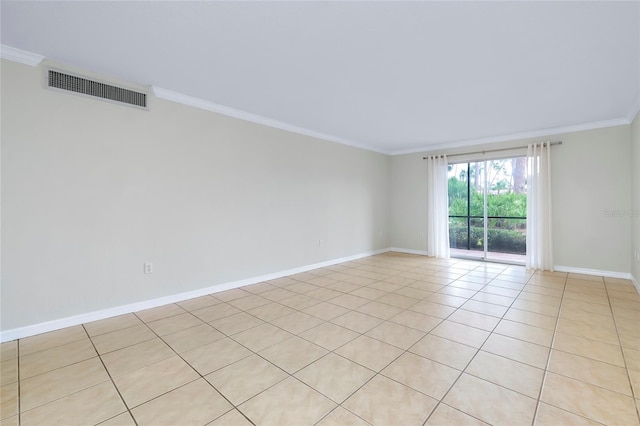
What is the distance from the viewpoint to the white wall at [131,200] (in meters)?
2.52

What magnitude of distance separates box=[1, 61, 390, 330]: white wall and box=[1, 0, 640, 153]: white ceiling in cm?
50

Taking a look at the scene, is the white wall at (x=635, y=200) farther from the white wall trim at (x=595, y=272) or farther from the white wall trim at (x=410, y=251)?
the white wall trim at (x=410, y=251)

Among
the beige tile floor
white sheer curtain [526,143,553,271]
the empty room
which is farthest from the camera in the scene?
white sheer curtain [526,143,553,271]

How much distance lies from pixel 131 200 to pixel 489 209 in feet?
20.6

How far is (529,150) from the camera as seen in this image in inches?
200

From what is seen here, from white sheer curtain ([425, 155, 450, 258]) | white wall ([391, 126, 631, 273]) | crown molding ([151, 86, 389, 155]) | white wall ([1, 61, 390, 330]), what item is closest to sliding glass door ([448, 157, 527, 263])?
white sheer curtain ([425, 155, 450, 258])

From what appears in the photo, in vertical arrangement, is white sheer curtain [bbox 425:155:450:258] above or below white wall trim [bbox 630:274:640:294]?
above

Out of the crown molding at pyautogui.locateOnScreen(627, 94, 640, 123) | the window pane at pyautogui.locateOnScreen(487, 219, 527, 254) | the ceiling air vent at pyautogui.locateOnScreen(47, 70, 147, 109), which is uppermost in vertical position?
the crown molding at pyautogui.locateOnScreen(627, 94, 640, 123)

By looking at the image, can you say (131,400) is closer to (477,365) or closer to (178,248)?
(178,248)

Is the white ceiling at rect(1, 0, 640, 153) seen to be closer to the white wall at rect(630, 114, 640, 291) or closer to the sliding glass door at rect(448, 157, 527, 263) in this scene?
the white wall at rect(630, 114, 640, 291)

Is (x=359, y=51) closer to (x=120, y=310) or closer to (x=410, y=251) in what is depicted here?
(x=120, y=310)

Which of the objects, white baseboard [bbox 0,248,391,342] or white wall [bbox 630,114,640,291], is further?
white wall [bbox 630,114,640,291]

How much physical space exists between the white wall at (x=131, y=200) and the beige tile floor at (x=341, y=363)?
0.43 metres

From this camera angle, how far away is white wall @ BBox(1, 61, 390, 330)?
252 centimetres
